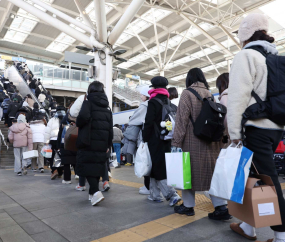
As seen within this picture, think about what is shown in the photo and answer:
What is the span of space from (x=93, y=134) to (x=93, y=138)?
6 cm

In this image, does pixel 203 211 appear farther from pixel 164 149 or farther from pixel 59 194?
pixel 59 194

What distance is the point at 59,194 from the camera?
4332mm

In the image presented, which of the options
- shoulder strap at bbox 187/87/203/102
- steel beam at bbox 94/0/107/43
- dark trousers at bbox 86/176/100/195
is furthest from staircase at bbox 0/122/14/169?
shoulder strap at bbox 187/87/203/102

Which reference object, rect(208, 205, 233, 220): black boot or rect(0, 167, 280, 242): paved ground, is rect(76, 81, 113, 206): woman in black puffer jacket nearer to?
rect(0, 167, 280, 242): paved ground

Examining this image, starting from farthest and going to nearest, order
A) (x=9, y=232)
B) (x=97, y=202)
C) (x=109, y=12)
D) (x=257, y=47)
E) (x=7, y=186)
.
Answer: (x=109, y=12), (x=7, y=186), (x=97, y=202), (x=9, y=232), (x=257, y=47)

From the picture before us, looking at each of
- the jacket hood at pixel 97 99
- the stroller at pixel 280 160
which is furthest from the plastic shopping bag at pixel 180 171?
the stroller at pixel 280 160

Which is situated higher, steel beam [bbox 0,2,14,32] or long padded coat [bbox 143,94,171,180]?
steel beam [bbox 0,2,14,32]

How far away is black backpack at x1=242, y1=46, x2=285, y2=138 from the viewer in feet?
5.91

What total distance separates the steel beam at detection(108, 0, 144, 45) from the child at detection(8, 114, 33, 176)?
15.6 feet

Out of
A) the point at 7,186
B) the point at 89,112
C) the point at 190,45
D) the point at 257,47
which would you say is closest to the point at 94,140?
the point at 89,112

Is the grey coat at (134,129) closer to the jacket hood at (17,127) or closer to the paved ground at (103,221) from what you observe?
the paved ground at (103,221)

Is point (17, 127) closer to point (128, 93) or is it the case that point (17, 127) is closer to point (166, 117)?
point (166, 117)

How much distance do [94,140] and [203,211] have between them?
1.72 metres

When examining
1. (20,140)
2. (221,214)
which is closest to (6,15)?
(20,140)
